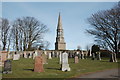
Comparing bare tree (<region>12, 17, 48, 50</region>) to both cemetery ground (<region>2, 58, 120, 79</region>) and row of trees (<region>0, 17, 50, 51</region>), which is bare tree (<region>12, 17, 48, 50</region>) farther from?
cemetery ground (<region>2, 58, 120, 79</region>)

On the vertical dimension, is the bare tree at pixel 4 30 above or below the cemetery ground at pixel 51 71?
above

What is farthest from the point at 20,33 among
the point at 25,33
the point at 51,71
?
the point at 51,71

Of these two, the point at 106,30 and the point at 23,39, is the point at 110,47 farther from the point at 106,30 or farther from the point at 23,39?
the point at 23,39

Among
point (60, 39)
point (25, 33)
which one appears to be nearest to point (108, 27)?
point (25, 33)

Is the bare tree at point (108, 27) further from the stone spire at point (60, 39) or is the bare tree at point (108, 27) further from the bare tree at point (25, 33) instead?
the stone spire at point (60, 39)

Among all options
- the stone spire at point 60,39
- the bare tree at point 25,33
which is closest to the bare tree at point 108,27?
the bare tree at point 25,33

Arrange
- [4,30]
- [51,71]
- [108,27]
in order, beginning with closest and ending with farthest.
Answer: [51,71], [108,27], [4,30]

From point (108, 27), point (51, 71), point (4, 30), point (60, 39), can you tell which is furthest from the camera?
point (60, 39)

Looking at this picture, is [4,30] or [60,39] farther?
[60,39]

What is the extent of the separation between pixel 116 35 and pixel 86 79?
26704mm

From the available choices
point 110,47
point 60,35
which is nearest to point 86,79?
point 110,47

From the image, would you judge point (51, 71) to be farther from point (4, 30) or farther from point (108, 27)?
point (4, 30)

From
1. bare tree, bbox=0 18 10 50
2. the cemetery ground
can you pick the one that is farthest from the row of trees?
the cemetery ground

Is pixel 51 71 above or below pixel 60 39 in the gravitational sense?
below
